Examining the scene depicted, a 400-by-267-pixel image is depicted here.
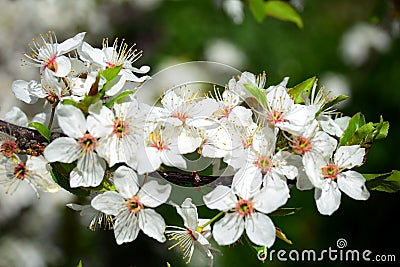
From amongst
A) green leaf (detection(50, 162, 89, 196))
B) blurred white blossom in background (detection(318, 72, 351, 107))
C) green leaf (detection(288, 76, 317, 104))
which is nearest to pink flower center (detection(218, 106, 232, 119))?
green leaf (detection(288, 76, 317, 104))

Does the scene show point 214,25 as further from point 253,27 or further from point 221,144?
point 221,144

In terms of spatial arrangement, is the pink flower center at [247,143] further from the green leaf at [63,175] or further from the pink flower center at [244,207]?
the green leaf at [63,175]

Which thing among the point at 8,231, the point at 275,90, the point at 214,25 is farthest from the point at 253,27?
the point at 275,90

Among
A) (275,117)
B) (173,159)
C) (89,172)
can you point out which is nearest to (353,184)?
(275,117)

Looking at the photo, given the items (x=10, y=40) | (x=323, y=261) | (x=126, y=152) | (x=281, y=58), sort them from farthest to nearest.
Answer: (x=281, y=58), (x=323, y=261), (x=10, y=40), (x=126, y=152)

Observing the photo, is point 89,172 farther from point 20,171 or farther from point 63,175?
point 20,171

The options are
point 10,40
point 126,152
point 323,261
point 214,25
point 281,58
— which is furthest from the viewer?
point 214,25

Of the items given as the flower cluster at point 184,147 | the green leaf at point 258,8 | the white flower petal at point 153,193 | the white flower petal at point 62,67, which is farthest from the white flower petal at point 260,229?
the green leaf at point 258,8

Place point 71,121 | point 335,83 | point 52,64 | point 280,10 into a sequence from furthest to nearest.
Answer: point 335,83 < point 280,10 < point 52,64 < point 71,121
